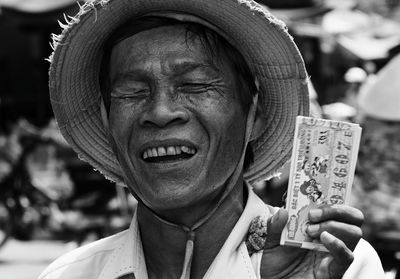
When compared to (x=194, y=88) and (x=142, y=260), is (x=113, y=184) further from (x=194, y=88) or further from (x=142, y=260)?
(x=194, y=88)

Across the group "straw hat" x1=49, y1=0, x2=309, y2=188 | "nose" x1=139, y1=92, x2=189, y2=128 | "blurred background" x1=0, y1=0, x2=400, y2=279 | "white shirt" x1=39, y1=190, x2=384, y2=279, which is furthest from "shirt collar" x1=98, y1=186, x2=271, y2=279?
"blurred background" x1=0, y1=0, x2=400, y2=279

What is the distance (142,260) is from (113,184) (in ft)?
22.3

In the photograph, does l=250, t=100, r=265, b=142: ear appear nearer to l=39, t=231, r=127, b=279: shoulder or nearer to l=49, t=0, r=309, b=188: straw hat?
l=49, t=0, r=309, b=188: straw hat

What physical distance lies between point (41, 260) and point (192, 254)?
7220 mm

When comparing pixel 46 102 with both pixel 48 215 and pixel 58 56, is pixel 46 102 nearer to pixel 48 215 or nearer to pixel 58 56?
pixel 48 215

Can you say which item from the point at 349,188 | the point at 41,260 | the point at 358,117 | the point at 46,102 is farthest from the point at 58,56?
the point at 46,102

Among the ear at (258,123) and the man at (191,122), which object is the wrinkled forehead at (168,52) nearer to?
the man at (191,122)

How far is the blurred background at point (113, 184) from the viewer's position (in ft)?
20.6

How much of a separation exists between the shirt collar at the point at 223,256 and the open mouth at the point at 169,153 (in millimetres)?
260

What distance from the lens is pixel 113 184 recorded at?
9.11 m

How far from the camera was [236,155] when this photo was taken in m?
2.30

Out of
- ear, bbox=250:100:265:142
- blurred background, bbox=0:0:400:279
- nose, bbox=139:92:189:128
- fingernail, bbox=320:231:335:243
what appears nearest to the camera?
Result: fingernail, bbox=320:231:335:243

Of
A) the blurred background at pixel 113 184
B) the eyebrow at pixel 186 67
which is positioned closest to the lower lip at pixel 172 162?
the eyebrow at pixel 186 67

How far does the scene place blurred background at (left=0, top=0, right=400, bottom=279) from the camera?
628 centimetres
